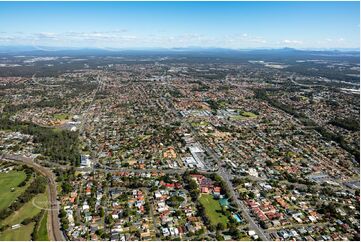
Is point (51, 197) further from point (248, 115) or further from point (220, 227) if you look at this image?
point (248, 115)

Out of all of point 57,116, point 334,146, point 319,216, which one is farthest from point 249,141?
point 57,116


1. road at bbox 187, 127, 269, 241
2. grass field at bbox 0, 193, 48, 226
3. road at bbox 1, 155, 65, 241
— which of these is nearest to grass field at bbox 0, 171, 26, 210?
grass field at bbox 0, 193, 48, 226

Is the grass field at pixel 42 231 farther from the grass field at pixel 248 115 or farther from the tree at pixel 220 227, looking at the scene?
the grass field at pixel 248 115

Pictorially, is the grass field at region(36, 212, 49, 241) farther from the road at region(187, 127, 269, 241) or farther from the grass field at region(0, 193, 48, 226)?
the road at region(187, 127, 269, 241)

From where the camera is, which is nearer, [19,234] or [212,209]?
[19,234]

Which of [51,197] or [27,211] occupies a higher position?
[51,197]

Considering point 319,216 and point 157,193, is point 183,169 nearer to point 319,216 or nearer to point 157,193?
point 157,193

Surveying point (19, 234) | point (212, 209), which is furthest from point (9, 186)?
point (212, 209)
